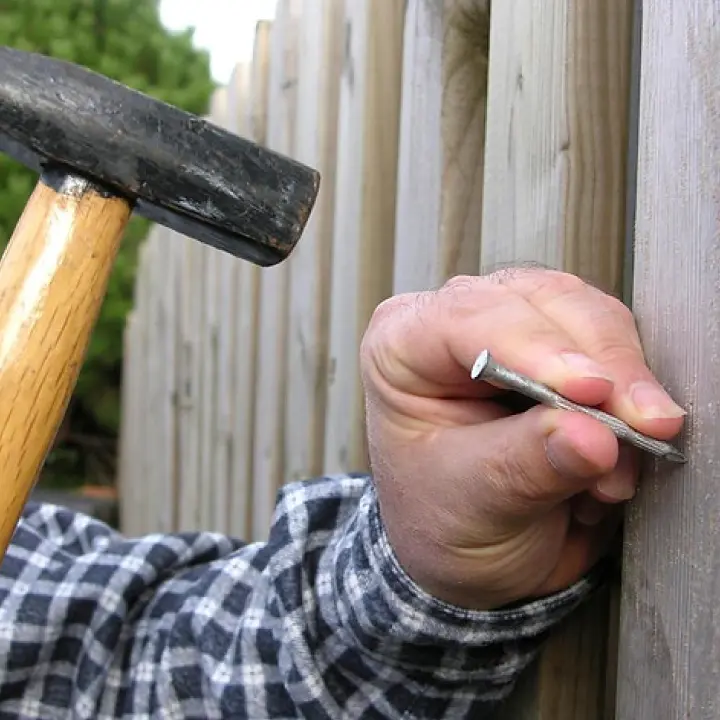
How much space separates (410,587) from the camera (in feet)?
2.71

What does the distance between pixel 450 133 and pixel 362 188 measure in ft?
1.14

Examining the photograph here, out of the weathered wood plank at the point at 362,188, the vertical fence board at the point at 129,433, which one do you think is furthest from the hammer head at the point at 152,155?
the vertical fence board at the point at 129,433

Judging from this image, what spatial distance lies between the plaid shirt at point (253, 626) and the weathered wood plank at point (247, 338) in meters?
0.93

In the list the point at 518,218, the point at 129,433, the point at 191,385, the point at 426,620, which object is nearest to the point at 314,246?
the point at 518,218

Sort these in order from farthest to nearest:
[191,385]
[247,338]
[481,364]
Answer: [191,385] → [247,338] → [481,364]

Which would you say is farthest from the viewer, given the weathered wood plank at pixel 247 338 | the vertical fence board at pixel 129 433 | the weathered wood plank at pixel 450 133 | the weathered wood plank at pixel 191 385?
the vertical fence board at pixel 129 433

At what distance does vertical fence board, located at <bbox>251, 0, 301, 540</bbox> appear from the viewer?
2.00m

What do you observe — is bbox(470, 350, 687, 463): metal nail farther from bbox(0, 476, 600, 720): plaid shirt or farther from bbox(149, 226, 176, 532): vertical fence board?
bbox(149, 226, 176, 532): vertical fence board

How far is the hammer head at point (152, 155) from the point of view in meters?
0.86

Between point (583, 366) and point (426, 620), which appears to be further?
point (426, 620)

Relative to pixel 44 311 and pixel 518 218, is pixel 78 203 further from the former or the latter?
pixel 518 218

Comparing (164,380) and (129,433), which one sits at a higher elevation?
(164,380)

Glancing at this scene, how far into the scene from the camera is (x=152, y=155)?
2.88 feet

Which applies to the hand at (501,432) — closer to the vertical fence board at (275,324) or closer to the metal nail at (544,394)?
the metal nail at (544,394)
